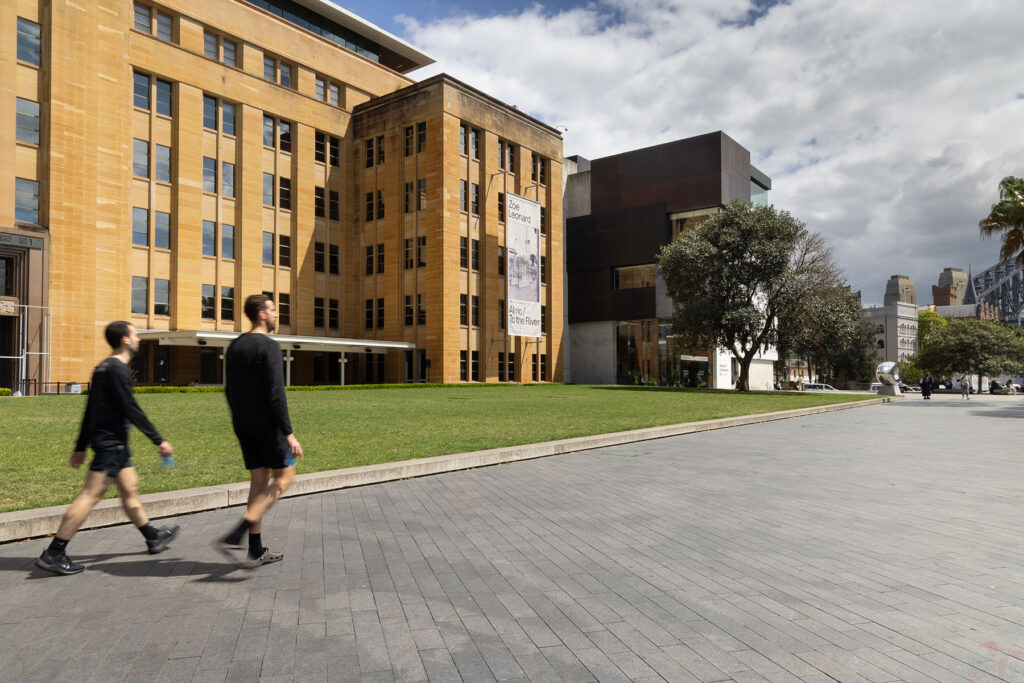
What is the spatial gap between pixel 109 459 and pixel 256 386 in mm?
1192

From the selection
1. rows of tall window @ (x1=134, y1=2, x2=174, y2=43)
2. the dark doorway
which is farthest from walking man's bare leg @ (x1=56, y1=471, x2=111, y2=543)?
rows of tall window @ (x1=134, y1=2, x2=174, y2=43)

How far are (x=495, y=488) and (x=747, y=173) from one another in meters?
50.0

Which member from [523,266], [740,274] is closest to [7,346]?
[523,266]

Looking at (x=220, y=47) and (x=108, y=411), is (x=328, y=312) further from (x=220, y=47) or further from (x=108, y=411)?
(x=108, y=411)

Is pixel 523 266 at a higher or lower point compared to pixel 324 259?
lower

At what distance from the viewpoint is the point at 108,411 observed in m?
4.65

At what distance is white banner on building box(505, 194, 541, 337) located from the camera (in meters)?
43.8

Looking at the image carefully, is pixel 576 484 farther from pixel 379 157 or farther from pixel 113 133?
pixel 379 157

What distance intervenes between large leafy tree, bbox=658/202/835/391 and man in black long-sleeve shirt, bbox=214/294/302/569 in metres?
34.9

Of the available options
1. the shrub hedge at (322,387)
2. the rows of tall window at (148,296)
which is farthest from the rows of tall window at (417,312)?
the rows of tall window at (148,296)

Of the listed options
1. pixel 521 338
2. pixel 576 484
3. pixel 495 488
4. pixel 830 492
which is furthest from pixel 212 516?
pixel 521 338

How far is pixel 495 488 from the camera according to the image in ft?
25.1

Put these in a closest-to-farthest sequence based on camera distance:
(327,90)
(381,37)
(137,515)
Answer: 1. (137,515)
2. (327,90)
3. (381,37)

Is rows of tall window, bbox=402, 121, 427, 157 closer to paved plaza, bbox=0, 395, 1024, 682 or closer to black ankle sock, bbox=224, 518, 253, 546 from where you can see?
paved plaza, bbox=0, 395, 1024, 682
